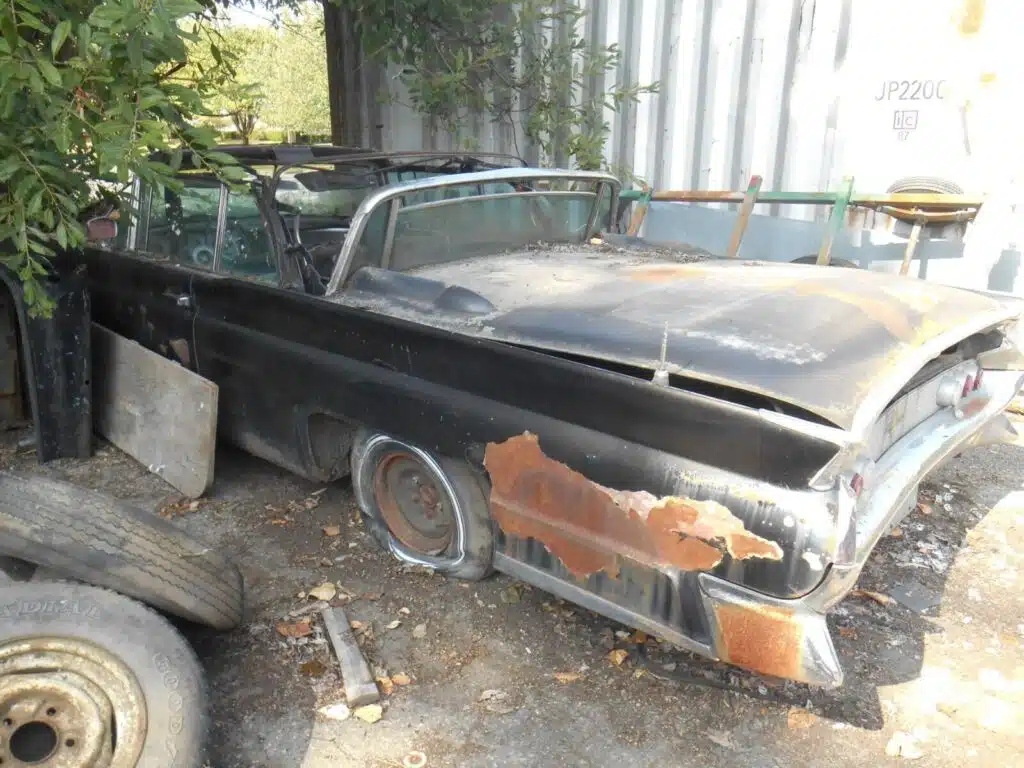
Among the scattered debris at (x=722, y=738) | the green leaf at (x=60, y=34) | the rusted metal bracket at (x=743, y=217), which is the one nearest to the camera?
the scattered debris at (x=722, y=738)

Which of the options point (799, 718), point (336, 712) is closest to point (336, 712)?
point (336, 712)

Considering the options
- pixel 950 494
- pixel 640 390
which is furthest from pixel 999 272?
pixel 640 390

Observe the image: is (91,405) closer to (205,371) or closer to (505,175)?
(205,371)

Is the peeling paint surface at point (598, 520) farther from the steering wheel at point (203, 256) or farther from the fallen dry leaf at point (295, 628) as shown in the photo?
the steering wheel at point (203, 256)

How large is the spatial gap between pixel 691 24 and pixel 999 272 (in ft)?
9.58

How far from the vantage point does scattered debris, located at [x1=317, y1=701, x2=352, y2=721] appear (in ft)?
8.10

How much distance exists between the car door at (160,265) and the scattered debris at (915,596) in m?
3.26

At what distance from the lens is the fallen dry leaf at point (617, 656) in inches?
107

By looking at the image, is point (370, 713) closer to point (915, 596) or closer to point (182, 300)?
point (915, 596)

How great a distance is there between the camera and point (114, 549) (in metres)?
2.33

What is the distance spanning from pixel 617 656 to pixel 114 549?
1638mm

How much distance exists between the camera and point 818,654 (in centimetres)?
209

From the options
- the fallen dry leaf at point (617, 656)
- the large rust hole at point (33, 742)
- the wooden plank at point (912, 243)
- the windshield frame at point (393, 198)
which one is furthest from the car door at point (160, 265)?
the wooden plank at point (912, 243)

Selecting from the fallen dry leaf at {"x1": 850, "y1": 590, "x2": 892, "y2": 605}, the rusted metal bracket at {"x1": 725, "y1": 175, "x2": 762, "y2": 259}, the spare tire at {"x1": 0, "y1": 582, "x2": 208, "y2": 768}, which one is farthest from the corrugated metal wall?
the spare tire at {"x1": 0, "y1": 582, "x2": 208, "y2": 768}
